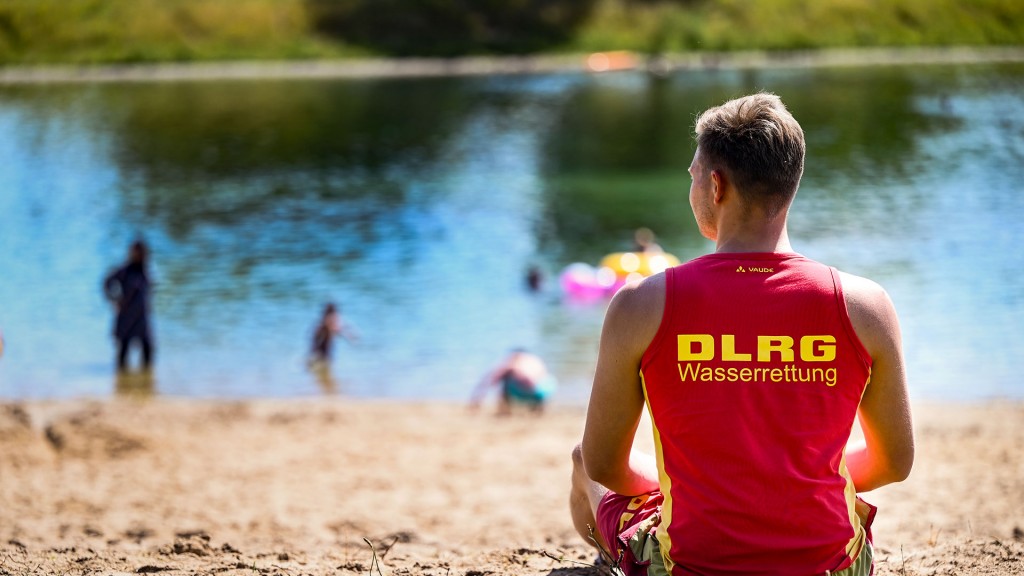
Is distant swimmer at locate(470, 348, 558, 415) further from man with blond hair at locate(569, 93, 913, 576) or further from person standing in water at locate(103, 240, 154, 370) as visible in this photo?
man with blond hair at locate(569, 93, 913, 576)

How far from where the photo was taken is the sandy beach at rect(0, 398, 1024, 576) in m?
4.39

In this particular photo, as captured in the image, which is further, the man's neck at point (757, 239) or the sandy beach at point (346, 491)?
the sandy beach at point (346, 491)

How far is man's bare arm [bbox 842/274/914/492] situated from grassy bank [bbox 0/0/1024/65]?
237ft

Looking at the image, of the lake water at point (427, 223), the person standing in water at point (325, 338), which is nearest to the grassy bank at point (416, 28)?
the lake water at point (427, 223)

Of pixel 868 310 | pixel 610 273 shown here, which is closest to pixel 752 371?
pixel 868 310

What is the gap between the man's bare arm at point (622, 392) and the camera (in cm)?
274

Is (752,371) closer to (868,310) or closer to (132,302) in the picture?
(868,310)

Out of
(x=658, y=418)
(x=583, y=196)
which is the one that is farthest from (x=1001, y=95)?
(x=658, y=418)

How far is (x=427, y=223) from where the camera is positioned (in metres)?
27.2

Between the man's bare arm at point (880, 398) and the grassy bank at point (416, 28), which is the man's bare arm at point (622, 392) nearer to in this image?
→ the man's bare arm at point (880, 398)

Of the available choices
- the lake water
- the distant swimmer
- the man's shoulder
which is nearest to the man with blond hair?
the man's shoulder

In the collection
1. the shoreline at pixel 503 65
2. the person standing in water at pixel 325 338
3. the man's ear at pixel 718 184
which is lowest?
the person standing in water at pixel 325 338

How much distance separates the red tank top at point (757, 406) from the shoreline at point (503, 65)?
6806cm

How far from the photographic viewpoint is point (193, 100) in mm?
57469
